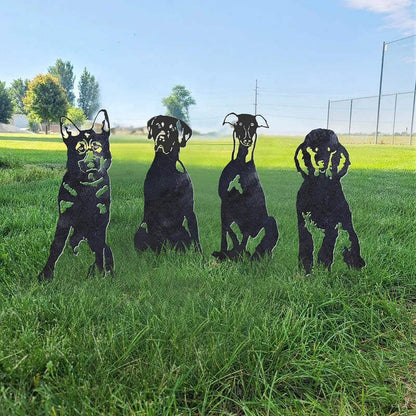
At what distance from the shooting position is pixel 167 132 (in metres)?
2.48

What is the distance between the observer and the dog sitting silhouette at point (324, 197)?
91.7 inches

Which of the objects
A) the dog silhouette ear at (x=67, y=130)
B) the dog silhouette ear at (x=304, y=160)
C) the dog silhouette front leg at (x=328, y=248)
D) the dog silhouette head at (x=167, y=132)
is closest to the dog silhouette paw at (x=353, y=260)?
the dog silhouette front leg at (x=328, y=248)

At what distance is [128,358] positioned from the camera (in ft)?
4.93

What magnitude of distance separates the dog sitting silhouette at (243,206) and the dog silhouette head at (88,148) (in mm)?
Answer: 779

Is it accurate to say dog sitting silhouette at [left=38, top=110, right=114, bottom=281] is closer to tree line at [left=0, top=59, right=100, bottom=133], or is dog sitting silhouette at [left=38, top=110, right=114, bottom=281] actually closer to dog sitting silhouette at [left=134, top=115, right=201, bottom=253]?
dog sitting silhouette at [left=134, top=115, right=201, bottom=253]

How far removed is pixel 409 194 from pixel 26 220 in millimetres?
4664

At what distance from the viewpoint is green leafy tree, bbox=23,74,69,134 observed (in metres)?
21.1

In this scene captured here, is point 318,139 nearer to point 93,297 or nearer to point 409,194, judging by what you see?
point 93,297

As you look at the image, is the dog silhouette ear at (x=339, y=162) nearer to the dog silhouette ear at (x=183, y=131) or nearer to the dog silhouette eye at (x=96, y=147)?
the dog silhouette ear at (x=183, y=131)

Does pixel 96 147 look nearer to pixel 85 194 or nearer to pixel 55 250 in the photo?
pixel 85 194

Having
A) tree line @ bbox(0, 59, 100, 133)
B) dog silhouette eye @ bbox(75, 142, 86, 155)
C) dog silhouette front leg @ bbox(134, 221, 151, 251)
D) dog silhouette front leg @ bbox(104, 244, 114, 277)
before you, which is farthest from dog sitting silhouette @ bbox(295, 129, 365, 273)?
tree line @ bbox(0, 59, 100, 133)

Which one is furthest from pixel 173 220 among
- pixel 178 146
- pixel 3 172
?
pixel 3 172

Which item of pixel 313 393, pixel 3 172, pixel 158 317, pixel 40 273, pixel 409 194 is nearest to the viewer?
pixel 313 393

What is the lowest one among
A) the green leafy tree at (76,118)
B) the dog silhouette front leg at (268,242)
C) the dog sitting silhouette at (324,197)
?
the dog silhouette front leg at (268,242)
